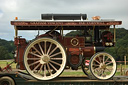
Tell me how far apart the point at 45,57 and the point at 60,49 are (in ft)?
2.65

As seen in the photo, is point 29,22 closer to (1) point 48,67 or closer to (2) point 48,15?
(2) point 48,15

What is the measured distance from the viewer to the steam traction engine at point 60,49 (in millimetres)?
8039

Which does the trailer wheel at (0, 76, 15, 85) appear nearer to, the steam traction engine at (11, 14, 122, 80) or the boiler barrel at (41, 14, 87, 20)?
the steam traction engine at (11, 14, 122, 80)

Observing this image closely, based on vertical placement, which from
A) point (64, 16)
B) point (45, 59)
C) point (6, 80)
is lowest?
point (6, 80)

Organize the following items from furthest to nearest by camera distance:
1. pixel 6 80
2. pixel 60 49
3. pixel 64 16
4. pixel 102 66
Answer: pixel 64 16 < pixel 102 66 < pixel 60 49 < pixel 6 80

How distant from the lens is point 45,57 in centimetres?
800

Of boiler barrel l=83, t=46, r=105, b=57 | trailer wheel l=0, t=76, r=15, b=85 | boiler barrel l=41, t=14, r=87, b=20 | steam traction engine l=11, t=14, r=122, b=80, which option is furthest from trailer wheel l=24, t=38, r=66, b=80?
boiler barrel l=41, t=14, r=87, b=20

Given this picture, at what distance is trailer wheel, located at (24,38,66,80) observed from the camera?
795cm

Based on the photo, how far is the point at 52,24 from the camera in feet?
27.6

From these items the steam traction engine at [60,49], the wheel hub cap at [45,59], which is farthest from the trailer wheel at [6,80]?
the wheel hub cap at [45,59]

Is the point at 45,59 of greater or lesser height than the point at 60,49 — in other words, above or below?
below

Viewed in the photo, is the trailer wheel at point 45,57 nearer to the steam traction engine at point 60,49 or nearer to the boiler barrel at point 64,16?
the steam traction engine at point 60,49

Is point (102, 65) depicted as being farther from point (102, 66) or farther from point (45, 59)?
point (45, 59)

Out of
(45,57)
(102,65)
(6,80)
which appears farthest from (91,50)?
(6,80)
